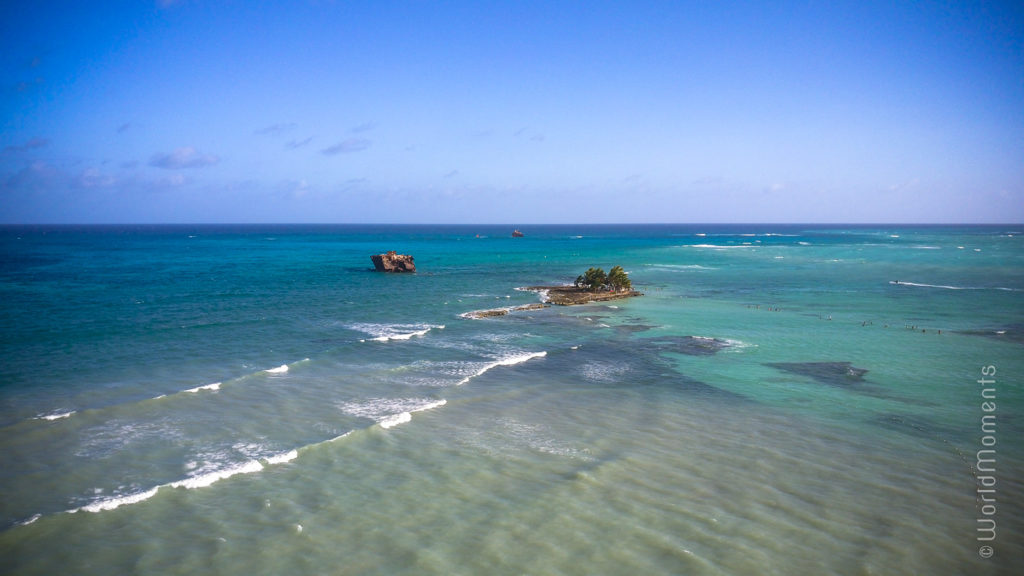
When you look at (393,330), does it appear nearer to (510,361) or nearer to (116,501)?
(510,361)

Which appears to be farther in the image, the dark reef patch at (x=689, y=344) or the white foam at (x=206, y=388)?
the dark reef patch at (x=689, y=344)

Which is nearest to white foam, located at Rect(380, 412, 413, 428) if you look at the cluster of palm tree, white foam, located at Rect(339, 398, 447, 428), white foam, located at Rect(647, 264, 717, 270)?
white foam, located at Rect(339, 398, 447, 428)

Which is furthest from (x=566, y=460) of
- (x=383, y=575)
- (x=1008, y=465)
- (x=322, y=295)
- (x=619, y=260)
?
(x=619, y=260)

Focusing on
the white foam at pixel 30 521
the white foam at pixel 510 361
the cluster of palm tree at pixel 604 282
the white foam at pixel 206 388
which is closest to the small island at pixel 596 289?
the cluster of palm tree at pixel 604 282

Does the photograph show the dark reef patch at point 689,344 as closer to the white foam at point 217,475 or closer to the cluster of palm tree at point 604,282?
the cluster of palm tree at point 604,282

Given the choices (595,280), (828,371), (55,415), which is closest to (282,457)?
(55,415)

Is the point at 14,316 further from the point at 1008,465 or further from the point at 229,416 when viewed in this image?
the point at 1008,465

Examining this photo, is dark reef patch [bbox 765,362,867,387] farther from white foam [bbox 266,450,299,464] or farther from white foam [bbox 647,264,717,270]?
white foam [bbox 647,264,717,270]
